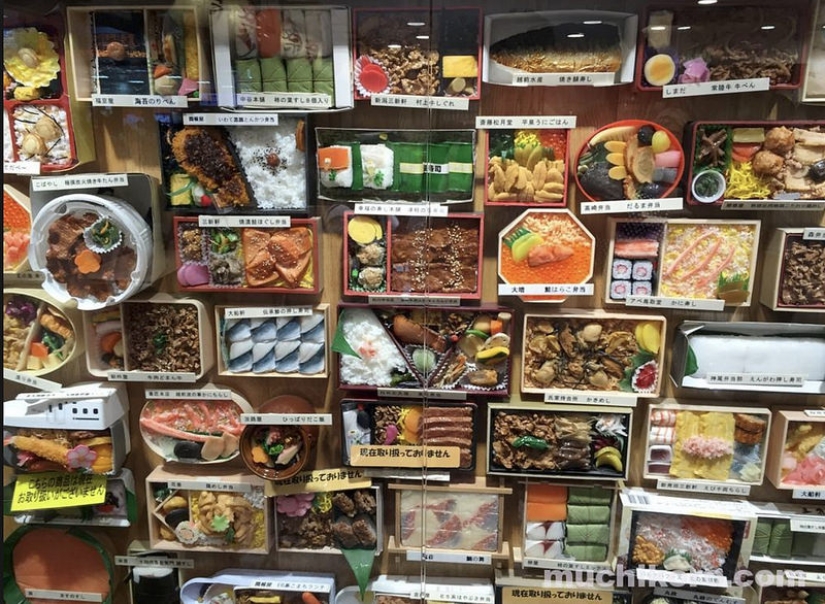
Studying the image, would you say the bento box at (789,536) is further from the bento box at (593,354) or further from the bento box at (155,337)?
the bento box at (155,337)

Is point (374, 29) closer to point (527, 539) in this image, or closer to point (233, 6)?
point (233, 6)

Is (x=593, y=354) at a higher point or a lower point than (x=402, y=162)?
lower

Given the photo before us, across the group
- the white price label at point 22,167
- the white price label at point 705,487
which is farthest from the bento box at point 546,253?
the white price label at point 22,167

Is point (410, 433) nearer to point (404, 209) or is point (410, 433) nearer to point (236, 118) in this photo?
point (404, 209)

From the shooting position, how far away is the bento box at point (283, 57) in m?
1.77

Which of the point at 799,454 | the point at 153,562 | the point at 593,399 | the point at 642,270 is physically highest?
the point at 642,270

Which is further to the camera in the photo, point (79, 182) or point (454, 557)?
point (454, 557)

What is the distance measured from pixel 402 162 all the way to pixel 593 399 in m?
0.94

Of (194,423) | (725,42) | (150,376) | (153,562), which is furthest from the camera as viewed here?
(153,562)

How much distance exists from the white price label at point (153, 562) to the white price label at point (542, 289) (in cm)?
145

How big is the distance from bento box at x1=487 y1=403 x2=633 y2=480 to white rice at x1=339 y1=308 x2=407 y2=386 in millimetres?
346

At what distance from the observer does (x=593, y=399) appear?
6.27 ft

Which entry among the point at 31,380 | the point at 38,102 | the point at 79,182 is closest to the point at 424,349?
the point at 79,182

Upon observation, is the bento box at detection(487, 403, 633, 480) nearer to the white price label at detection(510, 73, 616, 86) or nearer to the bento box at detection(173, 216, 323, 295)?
the bento box at detection(173, 216, 323, 295)
